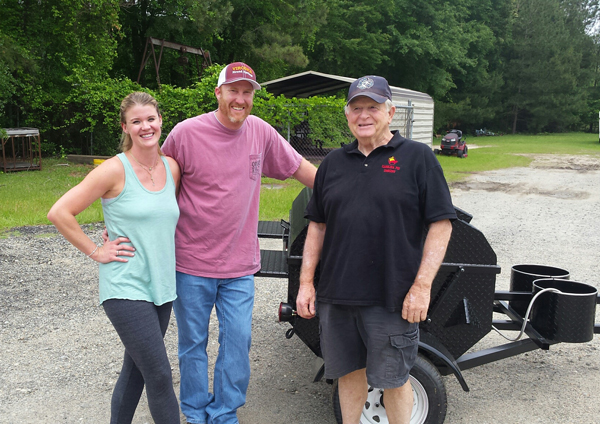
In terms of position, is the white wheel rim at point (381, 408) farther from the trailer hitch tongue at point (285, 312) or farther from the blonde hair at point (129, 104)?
the blonde hair at point (129, 104)

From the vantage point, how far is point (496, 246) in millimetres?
7949

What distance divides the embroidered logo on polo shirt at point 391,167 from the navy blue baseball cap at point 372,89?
0.29 meters

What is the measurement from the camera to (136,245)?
104 inches

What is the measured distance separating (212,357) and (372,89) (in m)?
2.76

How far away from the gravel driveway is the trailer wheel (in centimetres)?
39

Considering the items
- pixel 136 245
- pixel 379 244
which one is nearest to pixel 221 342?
pixel 136 245

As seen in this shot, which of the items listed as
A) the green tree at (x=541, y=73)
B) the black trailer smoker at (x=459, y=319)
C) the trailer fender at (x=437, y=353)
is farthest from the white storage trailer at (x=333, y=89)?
the green tree at (x=541, y=73)

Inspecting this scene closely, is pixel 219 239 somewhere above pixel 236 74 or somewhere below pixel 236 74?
below

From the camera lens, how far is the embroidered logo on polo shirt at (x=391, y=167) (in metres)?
2.47

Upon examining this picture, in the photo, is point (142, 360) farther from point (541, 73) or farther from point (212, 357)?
point (541, 73)

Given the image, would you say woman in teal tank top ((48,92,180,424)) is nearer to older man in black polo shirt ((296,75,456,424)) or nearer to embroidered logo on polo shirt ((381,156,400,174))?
older man in black polo shirt ((296,75,456,424))

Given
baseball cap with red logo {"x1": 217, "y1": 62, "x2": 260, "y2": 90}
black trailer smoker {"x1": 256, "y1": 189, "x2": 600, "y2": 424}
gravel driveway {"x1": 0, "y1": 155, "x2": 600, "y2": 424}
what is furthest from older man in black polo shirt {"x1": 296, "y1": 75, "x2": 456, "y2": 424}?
gravel driveway {"x1": 0, "y1": 155, "x2": 600, "y2": 424}

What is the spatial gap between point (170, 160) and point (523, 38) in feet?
182

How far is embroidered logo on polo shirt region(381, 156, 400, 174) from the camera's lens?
2.47 metres
